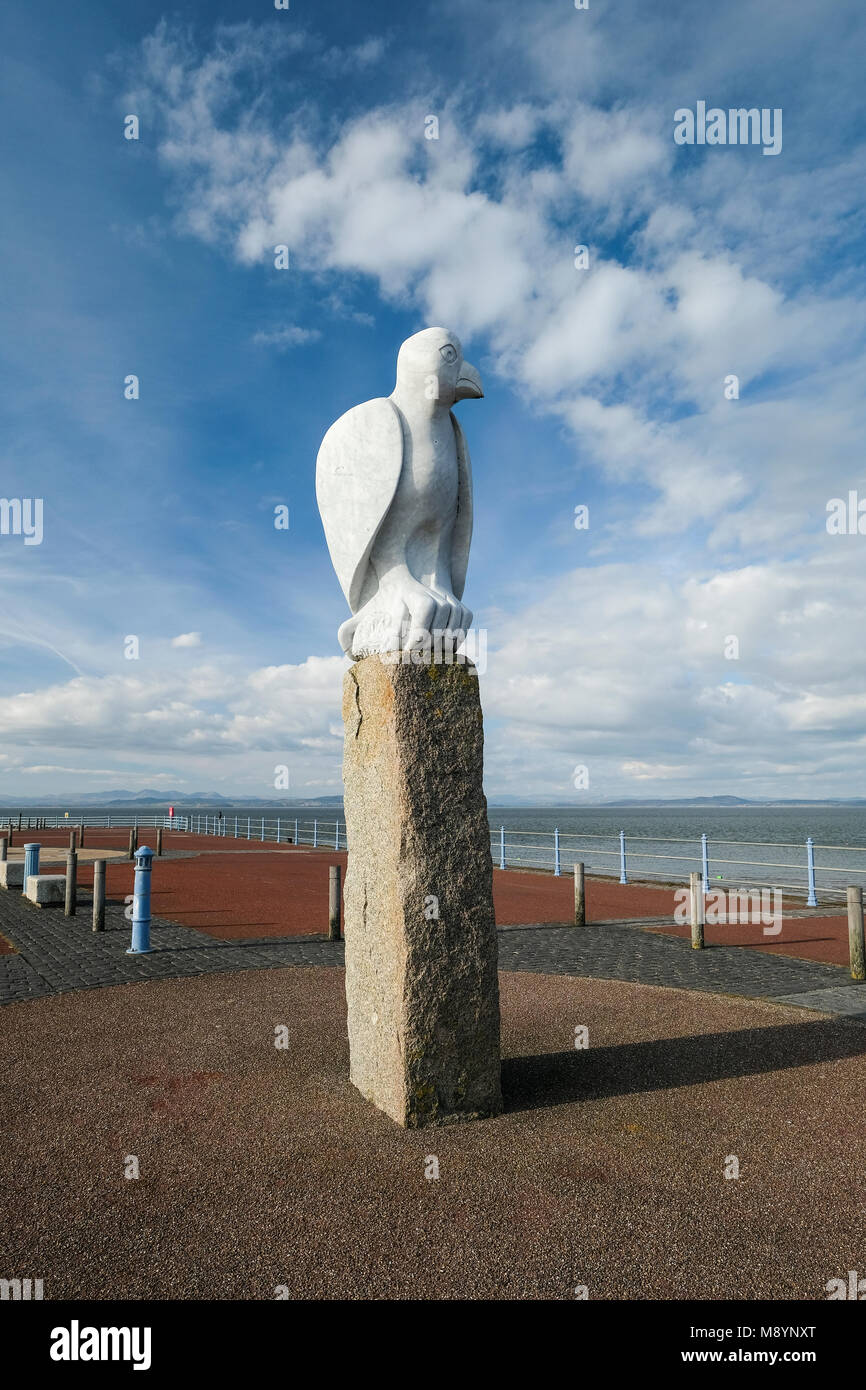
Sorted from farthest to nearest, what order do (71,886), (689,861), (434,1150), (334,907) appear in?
(689,861) < (71,886) < (334,907) < (434,1150)

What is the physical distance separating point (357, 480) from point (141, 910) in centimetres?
580

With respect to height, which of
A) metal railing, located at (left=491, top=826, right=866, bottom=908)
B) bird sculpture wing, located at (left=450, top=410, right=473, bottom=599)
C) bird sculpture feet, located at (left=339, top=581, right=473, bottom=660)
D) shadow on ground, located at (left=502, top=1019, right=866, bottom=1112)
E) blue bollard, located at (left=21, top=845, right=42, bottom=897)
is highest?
bird sculpture wing, located at (left=450, top=410, right=473, bottom=599)

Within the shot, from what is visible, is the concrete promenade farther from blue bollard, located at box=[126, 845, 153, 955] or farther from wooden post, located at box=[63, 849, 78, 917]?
wooden post, located at box=[63, 849, 78, 917]

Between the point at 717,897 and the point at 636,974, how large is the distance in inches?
267

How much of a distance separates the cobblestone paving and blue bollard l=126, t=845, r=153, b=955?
175 millimetres

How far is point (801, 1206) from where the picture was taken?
3232mm

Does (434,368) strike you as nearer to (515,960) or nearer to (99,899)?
(515,960)

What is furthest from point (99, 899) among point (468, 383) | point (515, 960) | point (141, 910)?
point (468, 383)

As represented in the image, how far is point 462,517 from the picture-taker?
495 centimetres

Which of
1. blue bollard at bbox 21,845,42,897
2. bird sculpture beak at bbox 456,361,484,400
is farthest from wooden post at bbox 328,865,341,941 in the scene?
blue bollard at bbox 21,845,42,897

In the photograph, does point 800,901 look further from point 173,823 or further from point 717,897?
point 173,823

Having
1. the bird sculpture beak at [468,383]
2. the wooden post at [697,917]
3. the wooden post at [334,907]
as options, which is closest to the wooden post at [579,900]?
the wooden post at [697,917]

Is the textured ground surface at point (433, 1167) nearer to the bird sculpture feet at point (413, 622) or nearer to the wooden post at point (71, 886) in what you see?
the bird sculpture feet at point (413, 622)

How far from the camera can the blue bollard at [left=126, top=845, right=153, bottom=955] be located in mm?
8375
